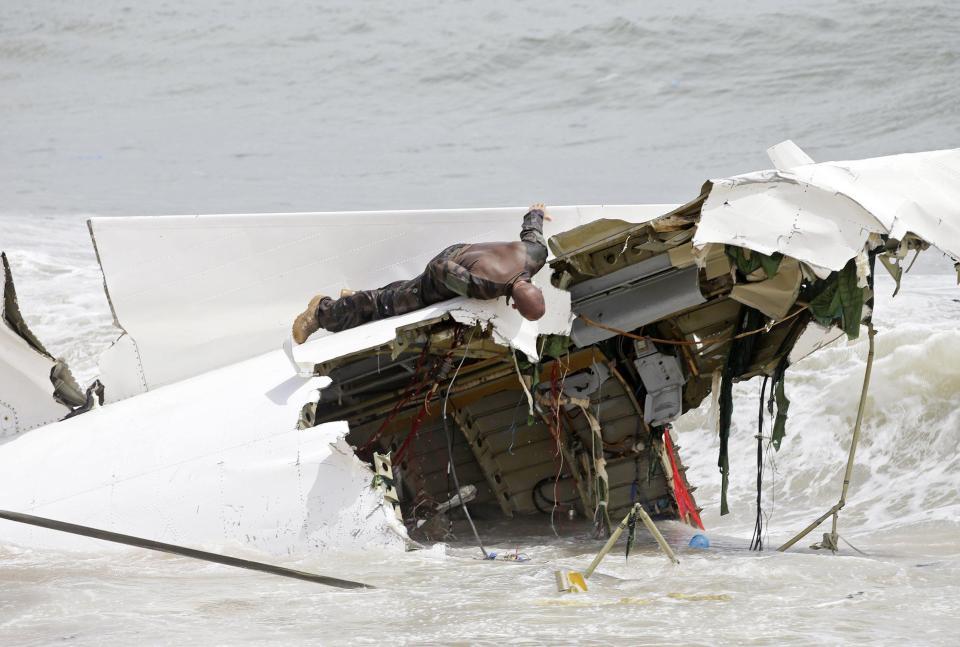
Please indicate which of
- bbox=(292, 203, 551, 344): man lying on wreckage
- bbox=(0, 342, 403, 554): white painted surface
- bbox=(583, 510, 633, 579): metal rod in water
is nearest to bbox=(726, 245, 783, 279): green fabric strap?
bbox=(292, 203, 551, 344): man lying on wreckage

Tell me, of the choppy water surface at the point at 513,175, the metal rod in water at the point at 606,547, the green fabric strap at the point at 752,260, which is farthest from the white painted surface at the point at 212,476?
the green fabric strap at the point at 752,260

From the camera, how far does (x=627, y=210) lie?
8508 millimetres

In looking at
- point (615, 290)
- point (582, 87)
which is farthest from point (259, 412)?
point (582, 87)

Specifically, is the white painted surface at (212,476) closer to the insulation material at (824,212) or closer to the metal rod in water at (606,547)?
the metal rod in water at (606,547)

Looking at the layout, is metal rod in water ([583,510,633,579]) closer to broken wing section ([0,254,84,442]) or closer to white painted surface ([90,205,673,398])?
white painted surface ([90,205,673,398])

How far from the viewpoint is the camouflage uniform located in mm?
7441

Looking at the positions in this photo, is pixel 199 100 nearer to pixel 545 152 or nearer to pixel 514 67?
pixel 514 67

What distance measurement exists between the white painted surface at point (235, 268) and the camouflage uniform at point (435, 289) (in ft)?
2.91

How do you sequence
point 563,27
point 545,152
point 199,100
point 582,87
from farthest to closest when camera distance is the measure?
point 199,100 → point 563,27 → point 582,87 → point 545,152

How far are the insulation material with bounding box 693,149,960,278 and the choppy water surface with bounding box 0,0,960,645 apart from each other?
2.00m

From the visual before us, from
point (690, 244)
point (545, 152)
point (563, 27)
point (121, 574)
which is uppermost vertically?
point (563, 27)

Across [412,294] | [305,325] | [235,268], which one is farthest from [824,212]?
[235,268]

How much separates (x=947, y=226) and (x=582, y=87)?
2769 centimetres

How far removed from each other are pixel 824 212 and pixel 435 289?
97.5 inches
